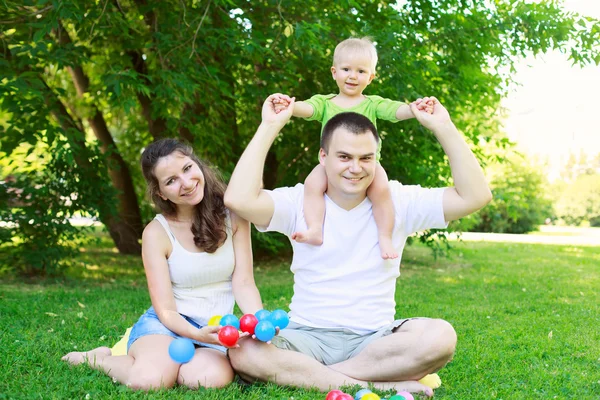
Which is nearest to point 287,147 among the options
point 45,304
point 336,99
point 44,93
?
point 44,93

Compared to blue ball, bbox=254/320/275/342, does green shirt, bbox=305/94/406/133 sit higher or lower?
higher

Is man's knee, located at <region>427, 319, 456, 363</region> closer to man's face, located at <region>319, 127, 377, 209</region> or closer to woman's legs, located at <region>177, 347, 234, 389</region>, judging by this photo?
man's face, located at <region>319, 127, 377, 209</region>

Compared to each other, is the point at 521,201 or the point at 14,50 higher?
the point at 14,50

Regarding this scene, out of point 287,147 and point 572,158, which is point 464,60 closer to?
point 287,147

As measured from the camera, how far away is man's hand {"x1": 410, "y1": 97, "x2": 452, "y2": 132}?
332 centimetres

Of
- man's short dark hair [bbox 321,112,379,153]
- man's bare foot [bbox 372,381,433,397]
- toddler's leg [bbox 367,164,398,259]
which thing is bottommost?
man's bare foot [bbox 372,381,433,397]

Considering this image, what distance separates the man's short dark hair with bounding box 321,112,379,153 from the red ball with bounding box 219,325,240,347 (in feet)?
3.48

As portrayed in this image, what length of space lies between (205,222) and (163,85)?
327 cm

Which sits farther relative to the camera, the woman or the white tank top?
the white tank top

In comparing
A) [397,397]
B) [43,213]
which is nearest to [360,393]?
[397,397]

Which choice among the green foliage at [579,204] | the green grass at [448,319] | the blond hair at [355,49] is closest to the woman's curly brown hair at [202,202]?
the green grass at [448,319]

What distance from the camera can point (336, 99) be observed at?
13.2 feet

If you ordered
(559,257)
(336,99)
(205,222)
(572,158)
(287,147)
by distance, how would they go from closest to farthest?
(205,222) → (336,99) → (287,147) → (559,257) → (572,158)

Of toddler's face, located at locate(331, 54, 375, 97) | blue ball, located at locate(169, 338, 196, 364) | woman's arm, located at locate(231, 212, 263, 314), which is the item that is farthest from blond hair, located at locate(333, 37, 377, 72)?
blue ball, located at locate(169, 338, 196, 364)
